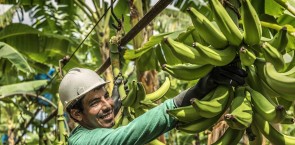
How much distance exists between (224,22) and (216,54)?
0.10 meters

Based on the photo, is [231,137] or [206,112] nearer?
[206,112]

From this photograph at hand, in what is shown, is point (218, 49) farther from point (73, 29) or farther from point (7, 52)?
point (73, 29)

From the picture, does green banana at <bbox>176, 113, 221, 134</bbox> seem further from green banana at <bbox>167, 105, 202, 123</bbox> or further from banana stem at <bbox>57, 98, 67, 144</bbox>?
banana stem at <bbox>57, 98, 67, 144</bbox>

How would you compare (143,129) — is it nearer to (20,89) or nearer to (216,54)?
(216,54)

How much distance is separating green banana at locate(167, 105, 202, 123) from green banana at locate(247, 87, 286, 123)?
6.7 inches

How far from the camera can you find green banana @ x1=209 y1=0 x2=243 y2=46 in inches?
64.3

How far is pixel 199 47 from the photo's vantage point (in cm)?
157

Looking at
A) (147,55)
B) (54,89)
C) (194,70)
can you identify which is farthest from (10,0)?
(194,70)

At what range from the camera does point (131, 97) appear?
2332mm

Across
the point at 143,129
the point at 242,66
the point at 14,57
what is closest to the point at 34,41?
the point at 14,57

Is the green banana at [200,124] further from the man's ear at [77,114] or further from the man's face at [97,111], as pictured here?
the man's ear at [77,114]

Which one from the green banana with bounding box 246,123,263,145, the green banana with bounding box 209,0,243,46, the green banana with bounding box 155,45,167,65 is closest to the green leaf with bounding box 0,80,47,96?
the green banana with bounding box 155,45,167,65

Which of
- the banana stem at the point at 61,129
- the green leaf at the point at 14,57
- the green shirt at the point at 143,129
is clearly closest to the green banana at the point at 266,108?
the green shirt at the point at 143,129

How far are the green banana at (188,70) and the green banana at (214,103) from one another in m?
0.07
